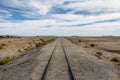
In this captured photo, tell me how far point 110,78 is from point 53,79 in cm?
308

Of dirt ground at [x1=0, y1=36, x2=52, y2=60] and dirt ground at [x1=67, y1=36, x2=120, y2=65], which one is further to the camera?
dirt ground at [x1=0, y1=36, x2=52, y2=60]

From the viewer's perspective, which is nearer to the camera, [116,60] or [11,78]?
[11,78]

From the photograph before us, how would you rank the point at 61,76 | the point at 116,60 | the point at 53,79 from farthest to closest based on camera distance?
the point at 116,60 → the point at 61,76 → the point at 53,79

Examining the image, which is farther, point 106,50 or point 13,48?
point 13,48

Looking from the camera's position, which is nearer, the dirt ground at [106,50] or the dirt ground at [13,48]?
the dirt ground at [106,50]

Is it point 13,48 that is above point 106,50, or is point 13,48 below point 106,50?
above

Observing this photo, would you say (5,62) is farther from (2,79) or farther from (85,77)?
(85,77)

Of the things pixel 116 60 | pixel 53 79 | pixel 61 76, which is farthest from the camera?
pixel 116 60

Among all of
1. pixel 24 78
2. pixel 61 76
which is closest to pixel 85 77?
pixel 61 76

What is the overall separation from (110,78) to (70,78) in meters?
2.18

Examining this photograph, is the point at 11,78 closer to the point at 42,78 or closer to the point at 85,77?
the point at 42,78

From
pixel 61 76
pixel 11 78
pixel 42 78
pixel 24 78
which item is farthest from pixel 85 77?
pixel 11 78

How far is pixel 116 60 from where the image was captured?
1869 cm

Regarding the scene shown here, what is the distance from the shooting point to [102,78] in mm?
10328
